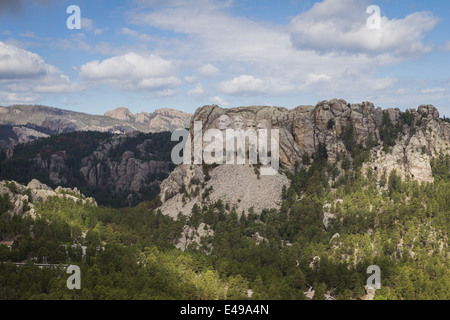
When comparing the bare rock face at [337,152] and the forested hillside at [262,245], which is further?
the bare rock face at [337,152]

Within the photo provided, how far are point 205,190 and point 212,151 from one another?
2617 centimetres

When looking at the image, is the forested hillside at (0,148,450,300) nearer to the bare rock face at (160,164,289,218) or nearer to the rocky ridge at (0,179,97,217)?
the rocky ridge at (0,179,97,217)

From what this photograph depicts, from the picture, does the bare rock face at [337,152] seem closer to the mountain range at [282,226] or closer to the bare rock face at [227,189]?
the bare rock face at [227,189]

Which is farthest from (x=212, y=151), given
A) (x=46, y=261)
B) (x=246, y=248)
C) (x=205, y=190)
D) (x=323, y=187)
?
(x=46, y=261)

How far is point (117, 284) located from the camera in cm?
10069

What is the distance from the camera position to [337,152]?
188250 millimetres

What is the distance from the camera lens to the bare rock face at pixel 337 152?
568 feet

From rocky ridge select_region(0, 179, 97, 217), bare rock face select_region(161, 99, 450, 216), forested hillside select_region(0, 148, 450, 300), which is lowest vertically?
forested hillside select_region(0, 148, 450, 300)

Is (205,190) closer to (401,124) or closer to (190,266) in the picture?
(190,266)

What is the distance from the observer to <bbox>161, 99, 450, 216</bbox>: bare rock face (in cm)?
17312

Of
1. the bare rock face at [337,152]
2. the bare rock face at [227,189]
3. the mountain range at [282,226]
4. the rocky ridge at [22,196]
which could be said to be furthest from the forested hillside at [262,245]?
the bare rock face at [337,152]

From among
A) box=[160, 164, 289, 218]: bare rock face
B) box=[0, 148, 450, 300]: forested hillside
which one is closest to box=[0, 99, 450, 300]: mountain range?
box=[0, 148, 450, 300]: forested hillside

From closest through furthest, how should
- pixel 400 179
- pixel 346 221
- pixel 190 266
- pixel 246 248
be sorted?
pixel 190 266, pixel 246 248, pixel 346 221, pixel 400 179

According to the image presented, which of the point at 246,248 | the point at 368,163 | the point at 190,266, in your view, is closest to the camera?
the point at 190,266
